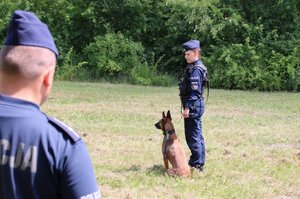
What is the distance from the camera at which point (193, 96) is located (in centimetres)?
637

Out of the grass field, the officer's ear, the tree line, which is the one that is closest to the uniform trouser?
the grass field

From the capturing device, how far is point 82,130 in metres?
9.49

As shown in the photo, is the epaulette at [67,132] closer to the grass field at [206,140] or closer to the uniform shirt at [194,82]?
the grass field at [206,140]

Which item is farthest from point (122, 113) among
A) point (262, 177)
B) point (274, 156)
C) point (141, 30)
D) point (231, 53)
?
point (141, 30)

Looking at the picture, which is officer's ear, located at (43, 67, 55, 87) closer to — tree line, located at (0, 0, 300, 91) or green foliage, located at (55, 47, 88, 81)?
tree line, located at (0, 0, 300, 91)

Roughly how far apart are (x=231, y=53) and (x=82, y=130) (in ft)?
37.9

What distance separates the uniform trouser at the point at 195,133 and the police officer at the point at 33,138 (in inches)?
188

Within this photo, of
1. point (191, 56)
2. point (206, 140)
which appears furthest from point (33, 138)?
point (206, 140)

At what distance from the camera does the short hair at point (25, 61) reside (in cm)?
160

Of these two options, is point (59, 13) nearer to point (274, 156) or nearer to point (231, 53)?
point (231, 53)

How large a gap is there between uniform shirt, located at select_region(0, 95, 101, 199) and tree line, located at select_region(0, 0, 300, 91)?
1802 cm

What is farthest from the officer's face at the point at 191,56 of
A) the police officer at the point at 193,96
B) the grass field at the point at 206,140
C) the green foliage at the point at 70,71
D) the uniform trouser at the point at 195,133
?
the green foliage at the point at 70,71

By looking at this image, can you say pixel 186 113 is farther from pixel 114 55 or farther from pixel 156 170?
pixel 114 55

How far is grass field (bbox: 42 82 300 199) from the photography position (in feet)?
19.7
